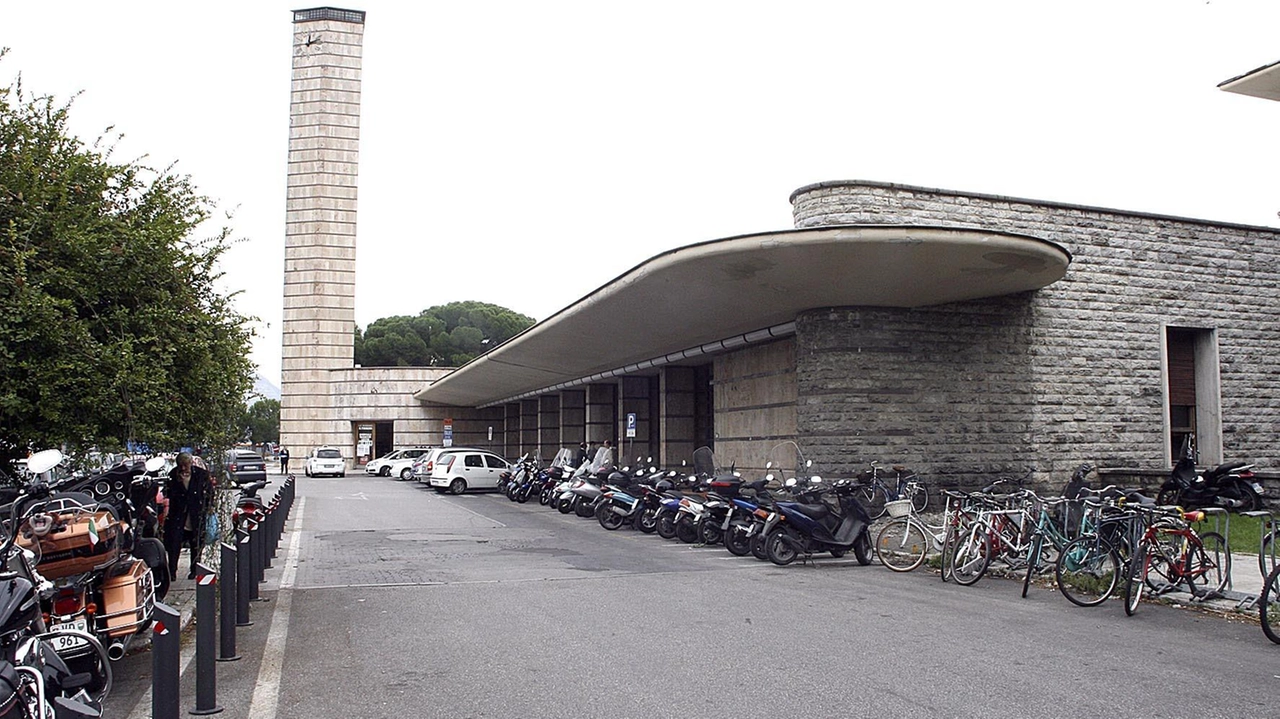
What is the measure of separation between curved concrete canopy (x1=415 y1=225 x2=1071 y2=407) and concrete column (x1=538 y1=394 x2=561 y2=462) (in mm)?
20914

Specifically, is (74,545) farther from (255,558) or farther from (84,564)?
(255,558)

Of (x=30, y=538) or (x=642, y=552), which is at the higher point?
(x=30, y=538)

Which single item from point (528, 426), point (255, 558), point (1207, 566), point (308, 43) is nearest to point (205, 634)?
point (255, 558)

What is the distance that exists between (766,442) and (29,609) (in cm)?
1729

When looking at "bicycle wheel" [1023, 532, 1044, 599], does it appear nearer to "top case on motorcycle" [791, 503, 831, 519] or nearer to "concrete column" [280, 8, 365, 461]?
"top case on motorcycle" [791, 503, 831, 519]

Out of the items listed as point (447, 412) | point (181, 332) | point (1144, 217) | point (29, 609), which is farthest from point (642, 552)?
point (447, 412)

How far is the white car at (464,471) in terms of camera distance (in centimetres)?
3294

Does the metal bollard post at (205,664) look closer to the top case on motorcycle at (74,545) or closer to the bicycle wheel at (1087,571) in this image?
the top case on motorcycle at (74,545)

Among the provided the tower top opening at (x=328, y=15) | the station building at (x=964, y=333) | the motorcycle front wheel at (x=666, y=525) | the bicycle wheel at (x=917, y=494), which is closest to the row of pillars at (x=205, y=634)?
the motorcycle front wheel at (x=666, y=525)

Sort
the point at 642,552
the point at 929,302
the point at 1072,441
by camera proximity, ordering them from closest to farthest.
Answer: the point at 642,552 → the point at 929,302 → the point at 1072,441

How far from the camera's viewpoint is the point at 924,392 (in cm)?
1834

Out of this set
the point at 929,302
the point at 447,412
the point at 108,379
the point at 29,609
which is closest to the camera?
the point at 29,609

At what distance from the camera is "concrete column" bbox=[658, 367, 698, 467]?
28.6m

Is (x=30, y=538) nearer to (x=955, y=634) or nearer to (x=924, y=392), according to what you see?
(x=955, y=634)
